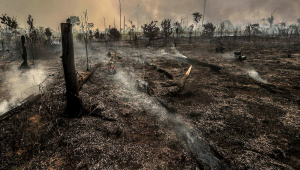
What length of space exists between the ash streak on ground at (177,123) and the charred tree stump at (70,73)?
70.3 inches

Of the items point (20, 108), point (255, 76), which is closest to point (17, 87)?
point (20, 108)

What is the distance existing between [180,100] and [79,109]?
10.9 feet

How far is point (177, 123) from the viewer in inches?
169

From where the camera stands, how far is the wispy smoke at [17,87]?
499 centimetres

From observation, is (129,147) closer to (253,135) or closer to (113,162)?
(113,162)

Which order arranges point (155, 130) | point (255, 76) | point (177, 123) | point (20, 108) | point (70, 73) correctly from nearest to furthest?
point (70, 73), point (155, 130), point (20, 108), point (177, 123), point (255, 76)

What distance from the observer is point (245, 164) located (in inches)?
115

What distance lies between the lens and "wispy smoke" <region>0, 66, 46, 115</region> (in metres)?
4.99

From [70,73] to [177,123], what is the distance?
300cm

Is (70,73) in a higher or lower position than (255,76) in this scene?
higher

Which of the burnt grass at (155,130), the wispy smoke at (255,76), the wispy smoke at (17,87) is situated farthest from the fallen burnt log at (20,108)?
the wispy smoke at (255,76)

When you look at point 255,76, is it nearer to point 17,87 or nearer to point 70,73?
point 70,73

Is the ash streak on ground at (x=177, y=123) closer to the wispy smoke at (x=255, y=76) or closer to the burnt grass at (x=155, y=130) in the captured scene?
the burnt grass at (x=155, y=130)

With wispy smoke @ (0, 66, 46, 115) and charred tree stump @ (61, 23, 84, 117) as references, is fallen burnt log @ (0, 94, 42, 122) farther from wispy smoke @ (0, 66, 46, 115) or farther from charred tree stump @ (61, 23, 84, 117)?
charred tree stump @ (61, 23, 84, 117)
